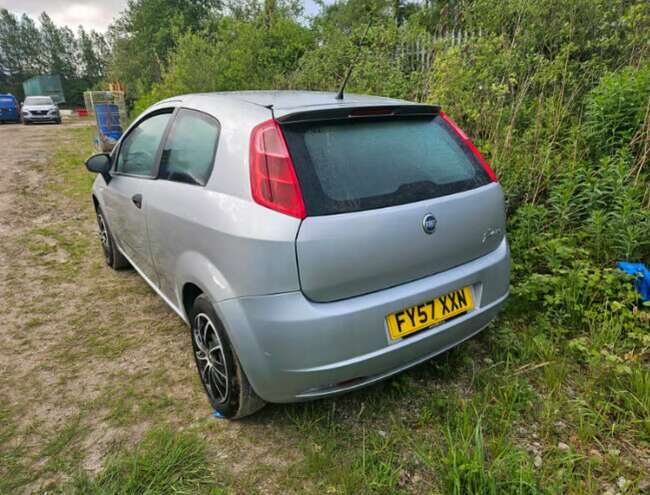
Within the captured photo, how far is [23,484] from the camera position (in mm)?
1841

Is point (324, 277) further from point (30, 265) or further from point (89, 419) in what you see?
point (30, 265)

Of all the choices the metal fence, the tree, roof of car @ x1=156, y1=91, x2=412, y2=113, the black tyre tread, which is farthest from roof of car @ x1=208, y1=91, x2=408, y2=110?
the tree

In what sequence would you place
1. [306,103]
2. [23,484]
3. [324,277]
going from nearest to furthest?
1. [324,277]
2. [23,484]
3. [306,103]

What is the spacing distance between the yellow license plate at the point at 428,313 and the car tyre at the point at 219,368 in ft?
2.42

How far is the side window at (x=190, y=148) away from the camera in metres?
2.10

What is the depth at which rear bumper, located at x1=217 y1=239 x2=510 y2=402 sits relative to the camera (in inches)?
65.0

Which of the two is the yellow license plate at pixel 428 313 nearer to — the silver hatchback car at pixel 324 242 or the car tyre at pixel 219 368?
the silver hatchback car at pixel 324 242

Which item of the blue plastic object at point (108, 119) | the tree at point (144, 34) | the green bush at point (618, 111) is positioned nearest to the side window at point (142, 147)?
the green bush at point (618, 111)

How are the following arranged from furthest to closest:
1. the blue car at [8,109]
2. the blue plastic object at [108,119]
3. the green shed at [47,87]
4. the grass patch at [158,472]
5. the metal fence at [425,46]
→ the green shed at [47,87] → the blue car at [8,109] → the blue plastic object at [108,119] → the metal fence at [425,46] → the grass patch at [158,472]

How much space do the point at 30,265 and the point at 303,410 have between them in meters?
3.63

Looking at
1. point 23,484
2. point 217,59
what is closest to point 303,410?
point 23,484

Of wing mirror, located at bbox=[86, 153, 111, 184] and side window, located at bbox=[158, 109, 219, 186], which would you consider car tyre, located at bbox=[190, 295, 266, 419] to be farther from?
wing mirror, located at bbox=[86, 153, 111, 184]

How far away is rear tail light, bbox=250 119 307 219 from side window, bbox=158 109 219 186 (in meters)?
0.36

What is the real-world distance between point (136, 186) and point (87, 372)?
48.7 inches
